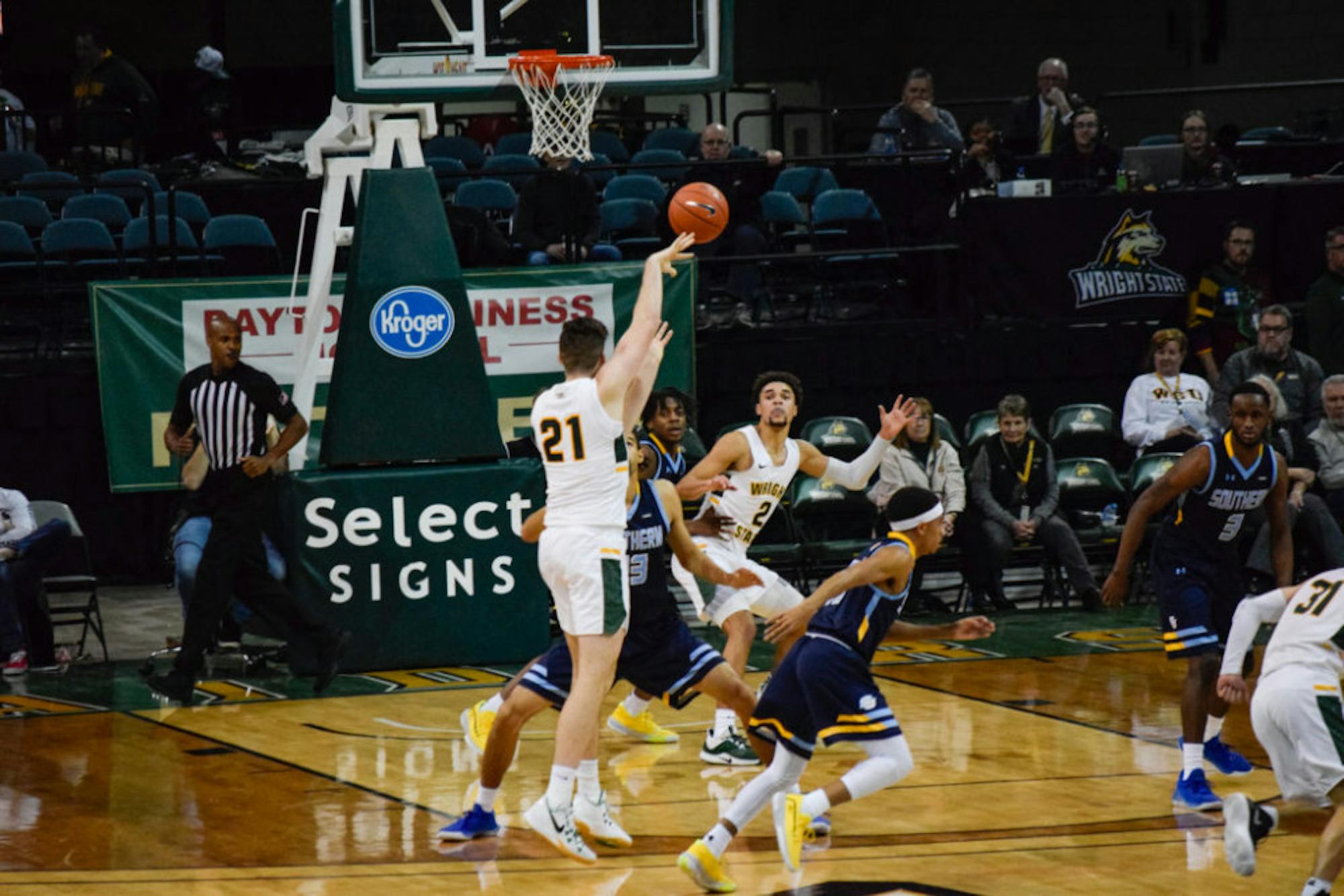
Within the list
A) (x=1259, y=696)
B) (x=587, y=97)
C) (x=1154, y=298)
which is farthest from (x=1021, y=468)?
(x=1259, y=696)

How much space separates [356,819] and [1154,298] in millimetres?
8957

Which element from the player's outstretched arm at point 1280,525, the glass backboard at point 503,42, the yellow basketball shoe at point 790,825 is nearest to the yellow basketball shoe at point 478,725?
the yellow basketball shoe at point 790,825

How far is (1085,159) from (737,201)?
2915 mm

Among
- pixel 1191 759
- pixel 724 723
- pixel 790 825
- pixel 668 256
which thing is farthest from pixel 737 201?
pixel 790 825

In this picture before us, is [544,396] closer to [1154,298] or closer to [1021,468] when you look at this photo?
[1021,468]

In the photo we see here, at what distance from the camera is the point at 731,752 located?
9.43 m

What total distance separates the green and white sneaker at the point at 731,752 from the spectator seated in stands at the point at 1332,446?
19.7 ft

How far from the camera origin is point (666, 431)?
9.77m

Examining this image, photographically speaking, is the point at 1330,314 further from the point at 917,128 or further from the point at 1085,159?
the point at 917,128

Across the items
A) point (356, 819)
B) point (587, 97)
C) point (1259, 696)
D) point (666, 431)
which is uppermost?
point (587, 97)

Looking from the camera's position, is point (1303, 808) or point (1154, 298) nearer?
point (1303, 808)

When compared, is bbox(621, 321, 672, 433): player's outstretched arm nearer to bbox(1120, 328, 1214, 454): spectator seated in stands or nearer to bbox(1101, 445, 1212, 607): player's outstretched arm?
bbox(1101, 445, 1212, 607): player's outstretched arm

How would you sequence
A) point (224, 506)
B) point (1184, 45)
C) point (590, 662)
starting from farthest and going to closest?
point (1184, 45) → point (224, 506) → point (590, 662)

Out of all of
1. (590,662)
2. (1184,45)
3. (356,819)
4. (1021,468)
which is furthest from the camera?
(1184,45)
